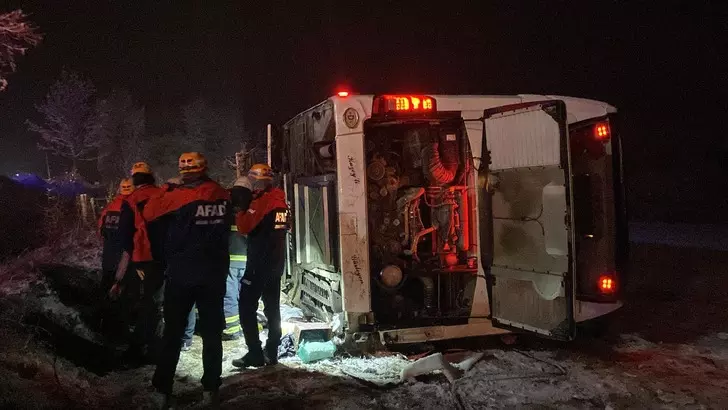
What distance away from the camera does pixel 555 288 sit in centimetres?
502

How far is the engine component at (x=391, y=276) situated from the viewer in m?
5.50

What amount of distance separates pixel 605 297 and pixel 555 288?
0.78 m

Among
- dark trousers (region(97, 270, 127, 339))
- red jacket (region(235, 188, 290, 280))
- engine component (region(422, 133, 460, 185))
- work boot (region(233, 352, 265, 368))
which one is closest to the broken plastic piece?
work boot (region(233, 352, 265, 368))

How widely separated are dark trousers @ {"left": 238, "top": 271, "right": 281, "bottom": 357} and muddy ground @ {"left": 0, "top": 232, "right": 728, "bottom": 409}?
9.2 inches

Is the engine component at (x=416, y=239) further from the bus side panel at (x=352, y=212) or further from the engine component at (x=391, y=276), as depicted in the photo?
the bus side panel at (x=352, y=212)

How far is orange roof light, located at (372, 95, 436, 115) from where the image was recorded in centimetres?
525

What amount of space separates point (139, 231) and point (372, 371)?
234 centimetres

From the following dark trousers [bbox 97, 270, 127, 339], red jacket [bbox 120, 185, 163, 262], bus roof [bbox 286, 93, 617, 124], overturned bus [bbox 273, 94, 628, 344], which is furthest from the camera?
dark trousers [bbox 97, 270, 127, 339]

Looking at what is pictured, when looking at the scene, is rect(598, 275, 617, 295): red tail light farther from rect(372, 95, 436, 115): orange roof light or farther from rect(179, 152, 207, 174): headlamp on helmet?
rect(179, 152, 207, 174): headlamp on helmet

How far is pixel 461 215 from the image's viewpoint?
5.64 m

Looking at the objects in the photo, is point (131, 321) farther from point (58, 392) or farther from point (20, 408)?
point (20, 408)

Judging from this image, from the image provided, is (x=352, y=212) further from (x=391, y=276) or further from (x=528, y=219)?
(x=528, y=219)

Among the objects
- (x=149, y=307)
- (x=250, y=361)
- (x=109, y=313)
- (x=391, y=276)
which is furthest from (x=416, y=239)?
(x=109, y=313)

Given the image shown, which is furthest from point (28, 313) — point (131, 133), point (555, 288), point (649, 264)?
point (131, 133)
